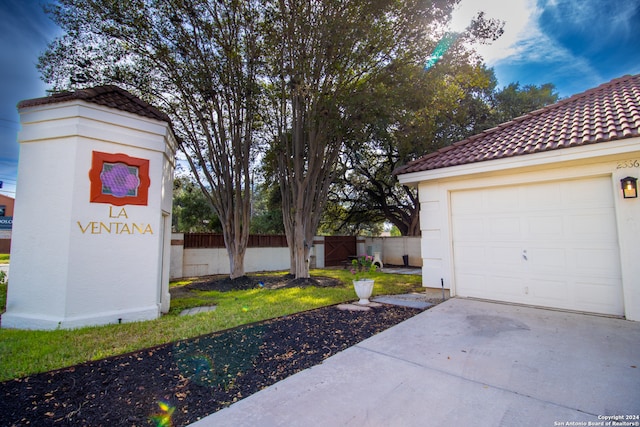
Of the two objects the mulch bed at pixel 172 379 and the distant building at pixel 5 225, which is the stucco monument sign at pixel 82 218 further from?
the distant building at pixel 5 225

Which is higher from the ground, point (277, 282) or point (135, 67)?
point (135, 67)

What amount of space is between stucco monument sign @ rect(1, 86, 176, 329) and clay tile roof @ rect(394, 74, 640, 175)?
18.5 feet

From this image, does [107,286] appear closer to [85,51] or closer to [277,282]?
[277,282]

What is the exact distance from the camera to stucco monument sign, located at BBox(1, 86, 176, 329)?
15.0ft

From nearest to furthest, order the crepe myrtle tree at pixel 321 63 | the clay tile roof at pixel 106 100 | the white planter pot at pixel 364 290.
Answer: the clay tile roof at pixel 106 100 → the white planter pot at pixel 364 290 → the crepe myrtle tree at pixel 321 63

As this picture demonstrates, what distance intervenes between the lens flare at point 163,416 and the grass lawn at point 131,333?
1.59 m

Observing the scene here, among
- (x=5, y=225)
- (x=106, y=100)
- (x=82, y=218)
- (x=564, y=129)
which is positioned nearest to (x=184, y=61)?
(x=106, y=100)

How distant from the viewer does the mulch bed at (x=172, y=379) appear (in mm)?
2348

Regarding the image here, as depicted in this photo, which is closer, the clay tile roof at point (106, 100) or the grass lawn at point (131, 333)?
the grass lawn at point (131, 333)

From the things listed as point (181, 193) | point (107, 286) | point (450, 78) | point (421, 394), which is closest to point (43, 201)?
point (107, 286)

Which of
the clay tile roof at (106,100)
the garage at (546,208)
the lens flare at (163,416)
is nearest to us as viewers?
the lens flare at (163,416)

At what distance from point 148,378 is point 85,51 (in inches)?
346

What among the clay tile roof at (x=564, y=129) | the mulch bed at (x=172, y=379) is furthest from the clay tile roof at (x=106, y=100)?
the clay tile roof at (x=564, y=129)

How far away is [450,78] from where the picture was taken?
29.5 feet
